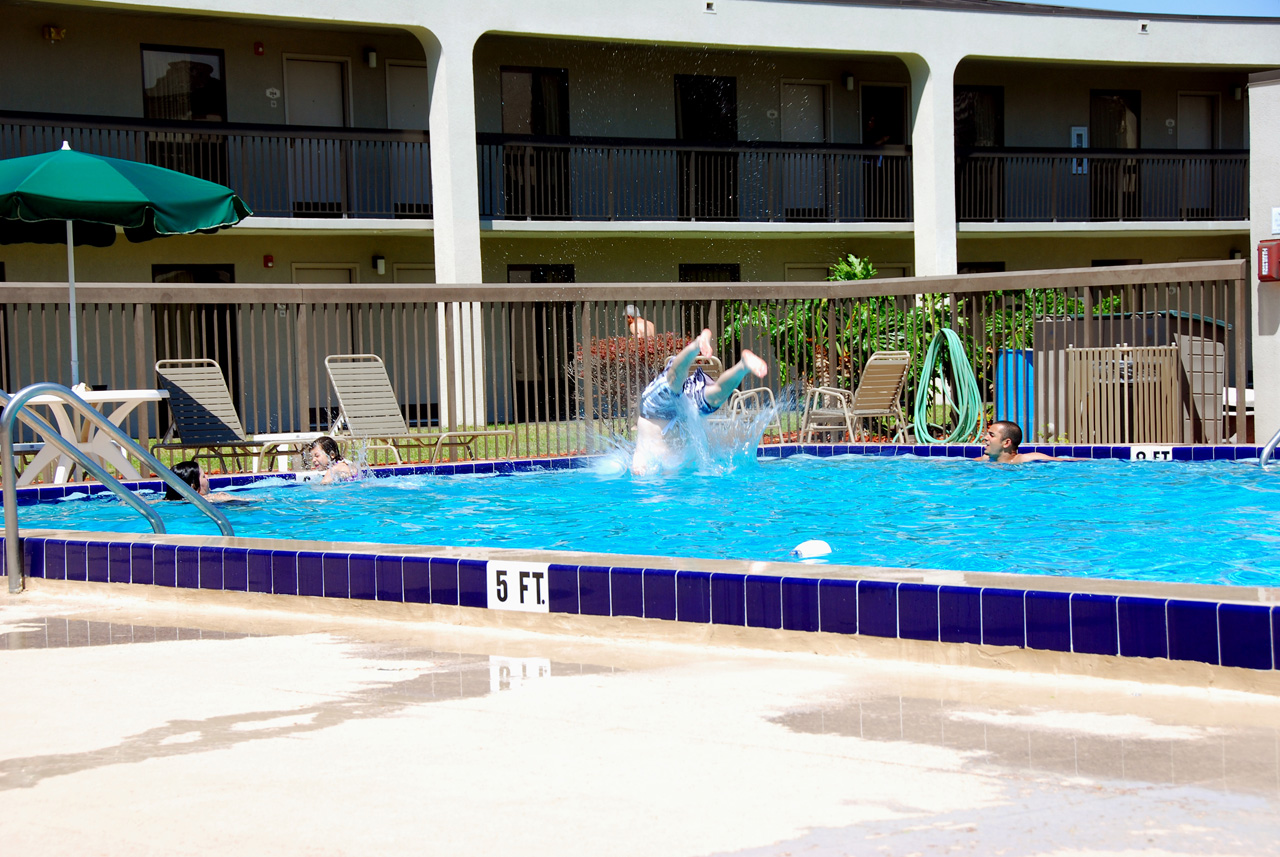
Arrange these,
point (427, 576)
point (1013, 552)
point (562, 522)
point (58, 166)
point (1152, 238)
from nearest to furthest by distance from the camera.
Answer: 1. point (427, 576)
2. point (1013, 552)
3. point (562, 522)
4. point (58, 166)
5. point (1152, 238)

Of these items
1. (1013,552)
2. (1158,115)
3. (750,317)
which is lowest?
(1013,552)

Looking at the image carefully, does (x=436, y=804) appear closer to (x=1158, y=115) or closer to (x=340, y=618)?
A: (x=340, y=618)

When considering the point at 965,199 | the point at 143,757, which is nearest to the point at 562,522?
the point at 143,757

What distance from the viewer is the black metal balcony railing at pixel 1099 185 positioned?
2209 cm

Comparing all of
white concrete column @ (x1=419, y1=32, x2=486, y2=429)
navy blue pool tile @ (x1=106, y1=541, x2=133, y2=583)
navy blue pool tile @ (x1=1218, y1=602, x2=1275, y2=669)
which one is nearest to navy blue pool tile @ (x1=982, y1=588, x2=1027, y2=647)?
navy blue pool tile @ (x1=1218, y1=602, x2=1275, y2=669)

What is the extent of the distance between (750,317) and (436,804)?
35.2ft

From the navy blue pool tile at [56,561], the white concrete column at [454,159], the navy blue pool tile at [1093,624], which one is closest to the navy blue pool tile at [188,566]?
the navy blue pool tile at [56,561]

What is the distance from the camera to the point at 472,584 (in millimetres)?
4867

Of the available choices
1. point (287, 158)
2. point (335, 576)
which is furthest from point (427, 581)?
point (287, 158)

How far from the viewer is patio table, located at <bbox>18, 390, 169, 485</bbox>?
898 centimetres

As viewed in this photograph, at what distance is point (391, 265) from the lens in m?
19.9

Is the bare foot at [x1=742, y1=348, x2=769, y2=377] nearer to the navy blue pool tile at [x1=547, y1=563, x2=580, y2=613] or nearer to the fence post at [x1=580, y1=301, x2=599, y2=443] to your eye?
the fence post at [x1=580, y1=301, x2=599, y2=443]

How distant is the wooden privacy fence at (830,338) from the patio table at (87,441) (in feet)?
1.86

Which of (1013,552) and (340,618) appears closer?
(340,618)
